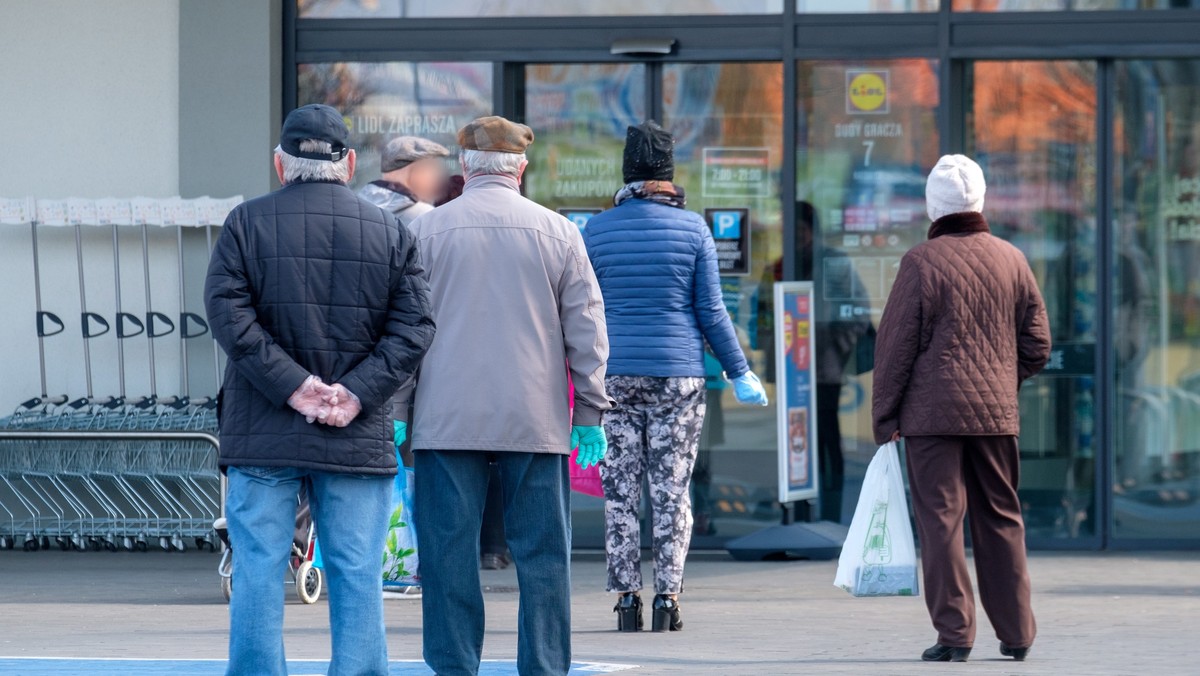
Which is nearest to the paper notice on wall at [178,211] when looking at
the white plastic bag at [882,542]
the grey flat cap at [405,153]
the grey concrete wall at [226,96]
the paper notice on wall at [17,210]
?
the grey concrete wall at [226,96]

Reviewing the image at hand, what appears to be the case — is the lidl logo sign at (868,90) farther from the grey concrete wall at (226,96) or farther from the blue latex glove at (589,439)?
the blue latex glove at (589,439)

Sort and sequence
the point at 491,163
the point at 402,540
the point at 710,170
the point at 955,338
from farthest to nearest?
1. the point at 710,170
2. the point at 402,540
3. the point at 955,338
4. the point at 491,163

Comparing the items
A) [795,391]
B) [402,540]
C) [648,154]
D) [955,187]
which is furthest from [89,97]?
[955,187]

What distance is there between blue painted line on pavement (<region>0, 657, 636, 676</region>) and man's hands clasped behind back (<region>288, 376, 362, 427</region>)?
4.70ft

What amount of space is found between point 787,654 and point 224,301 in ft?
8.92

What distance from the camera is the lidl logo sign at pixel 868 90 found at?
1010cm

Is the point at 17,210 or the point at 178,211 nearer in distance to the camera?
the point at 178,211

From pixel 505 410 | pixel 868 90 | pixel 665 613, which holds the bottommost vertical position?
pixel 665 613

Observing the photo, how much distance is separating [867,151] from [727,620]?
347 cm

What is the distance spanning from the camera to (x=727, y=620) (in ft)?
25.0

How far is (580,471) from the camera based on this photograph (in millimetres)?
7461

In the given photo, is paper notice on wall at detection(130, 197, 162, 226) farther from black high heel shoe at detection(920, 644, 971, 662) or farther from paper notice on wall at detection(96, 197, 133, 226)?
black high heel shoe at detection(920, 644, 971, 662)

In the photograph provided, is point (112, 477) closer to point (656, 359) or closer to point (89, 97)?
point (89, 97)

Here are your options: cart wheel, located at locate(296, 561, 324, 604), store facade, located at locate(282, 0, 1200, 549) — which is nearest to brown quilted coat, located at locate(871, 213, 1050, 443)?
cart wheel, located at locate(296, 561, 324, 604)
